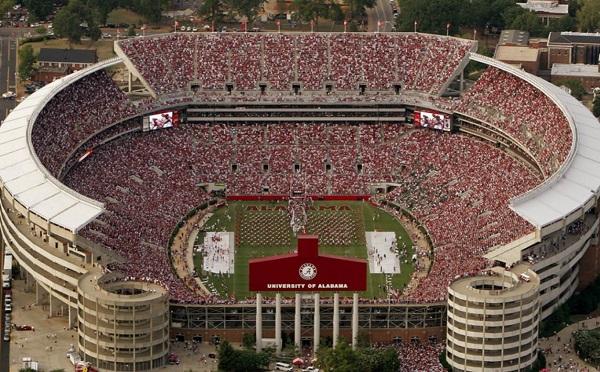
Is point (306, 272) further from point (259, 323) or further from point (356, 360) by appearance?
point (356, 360)

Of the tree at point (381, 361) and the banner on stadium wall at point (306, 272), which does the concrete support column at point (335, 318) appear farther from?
the tree at point (381, 361)

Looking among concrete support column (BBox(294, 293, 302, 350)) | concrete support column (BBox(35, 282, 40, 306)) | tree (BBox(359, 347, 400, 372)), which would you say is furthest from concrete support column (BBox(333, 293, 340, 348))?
concrete support column (BBox(35, 282, 40, 306))

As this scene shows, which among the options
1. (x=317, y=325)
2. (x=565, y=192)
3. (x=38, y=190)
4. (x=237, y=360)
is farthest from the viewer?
(x=565, y=192)

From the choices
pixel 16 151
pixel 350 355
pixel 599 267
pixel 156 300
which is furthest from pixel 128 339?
pixel 599 267

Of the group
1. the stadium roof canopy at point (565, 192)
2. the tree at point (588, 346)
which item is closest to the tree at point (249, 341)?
the stadium roof canopy at point (565, 192)

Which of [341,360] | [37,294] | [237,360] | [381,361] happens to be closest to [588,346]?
[381,361]
